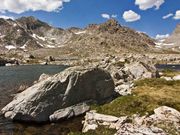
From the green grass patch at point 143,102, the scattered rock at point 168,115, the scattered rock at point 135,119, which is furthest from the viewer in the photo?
the green grass patch at point 143,102

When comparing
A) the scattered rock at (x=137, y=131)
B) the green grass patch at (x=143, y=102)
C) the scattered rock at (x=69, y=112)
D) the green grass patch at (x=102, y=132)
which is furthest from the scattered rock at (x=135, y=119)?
the scattered rock at (x=69, y=112)

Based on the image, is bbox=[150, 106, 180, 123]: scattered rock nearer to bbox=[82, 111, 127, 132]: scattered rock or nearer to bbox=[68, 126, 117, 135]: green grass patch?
bbox=[82, 111, 127, 132]: scattered rock

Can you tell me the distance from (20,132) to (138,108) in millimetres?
13964

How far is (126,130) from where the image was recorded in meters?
16.9

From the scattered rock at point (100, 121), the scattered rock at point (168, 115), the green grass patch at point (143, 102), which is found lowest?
the scattered rock at point (100, 121)

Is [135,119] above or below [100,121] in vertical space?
above

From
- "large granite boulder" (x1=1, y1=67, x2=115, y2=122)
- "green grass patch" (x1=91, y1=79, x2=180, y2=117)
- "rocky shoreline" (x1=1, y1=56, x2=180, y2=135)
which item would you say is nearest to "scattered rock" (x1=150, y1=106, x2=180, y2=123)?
"rocky shoreline" (x1=1, y1=56, x2=180, y2=135)

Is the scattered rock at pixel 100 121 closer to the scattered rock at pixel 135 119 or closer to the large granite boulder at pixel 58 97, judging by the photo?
the scattered rock at pixel 135 119

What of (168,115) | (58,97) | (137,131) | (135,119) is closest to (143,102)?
(135,119)

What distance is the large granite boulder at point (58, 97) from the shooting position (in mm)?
34625

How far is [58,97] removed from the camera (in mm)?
36406

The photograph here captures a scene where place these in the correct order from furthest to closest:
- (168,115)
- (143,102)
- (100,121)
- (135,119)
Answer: (143,102) < (100,121) < (135,119) < (168,115)

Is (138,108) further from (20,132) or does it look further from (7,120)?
(7,120)

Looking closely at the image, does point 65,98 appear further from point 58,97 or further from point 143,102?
point 143,102
